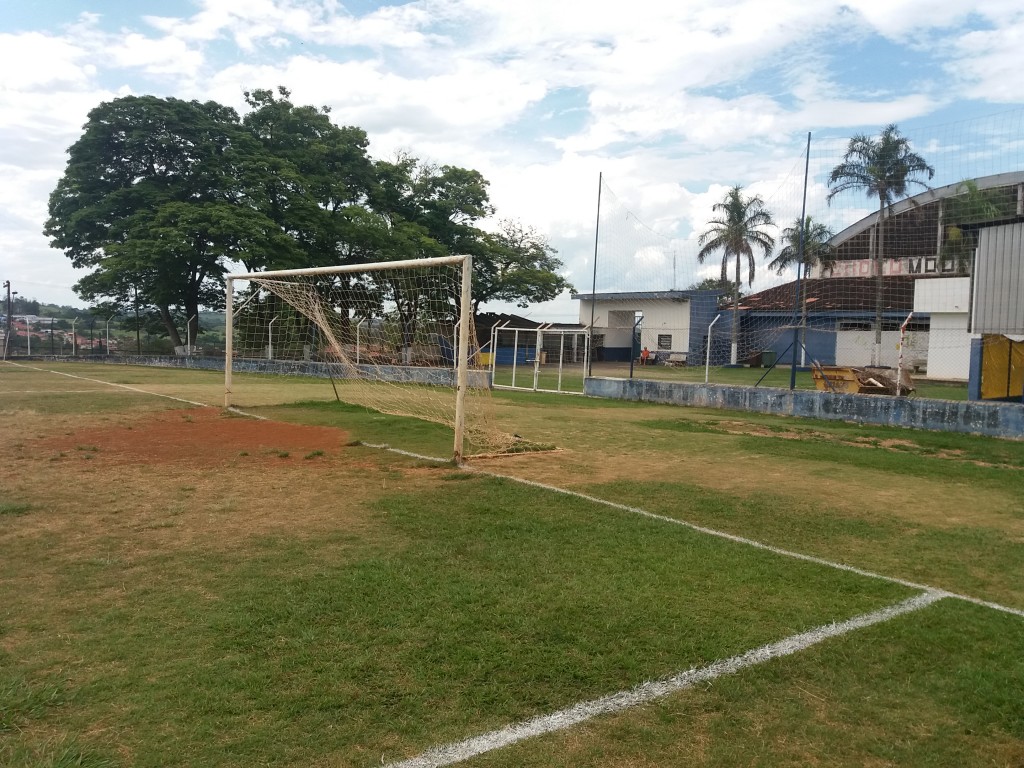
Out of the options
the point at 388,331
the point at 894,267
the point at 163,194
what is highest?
the point at 163,194

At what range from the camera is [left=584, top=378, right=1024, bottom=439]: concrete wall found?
1234 centimetres

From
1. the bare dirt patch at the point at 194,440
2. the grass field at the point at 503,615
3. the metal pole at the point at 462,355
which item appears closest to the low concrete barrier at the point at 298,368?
the metal pole at the point at 462,355

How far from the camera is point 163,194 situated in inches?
1331

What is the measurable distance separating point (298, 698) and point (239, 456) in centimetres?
648

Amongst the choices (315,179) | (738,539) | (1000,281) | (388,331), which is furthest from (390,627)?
(315,179)

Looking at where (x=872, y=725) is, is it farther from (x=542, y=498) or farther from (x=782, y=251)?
(x=782, y=251)

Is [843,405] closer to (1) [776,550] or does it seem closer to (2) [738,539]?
(2) [738,539]

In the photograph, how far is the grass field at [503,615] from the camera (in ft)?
Answer: 9.29

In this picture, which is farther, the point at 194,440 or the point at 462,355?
the point at 194,440

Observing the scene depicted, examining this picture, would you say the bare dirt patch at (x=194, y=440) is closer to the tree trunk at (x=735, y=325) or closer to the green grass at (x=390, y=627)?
the green grass at (x=390, y=627)

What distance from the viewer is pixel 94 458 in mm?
8602

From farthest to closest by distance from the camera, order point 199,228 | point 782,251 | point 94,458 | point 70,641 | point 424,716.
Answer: point 199,228 < point 782,251 < point 94,458 < point 70,641 < point 424,716

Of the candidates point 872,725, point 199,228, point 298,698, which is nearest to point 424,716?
point 298,698

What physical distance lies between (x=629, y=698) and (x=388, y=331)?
50.2ft
